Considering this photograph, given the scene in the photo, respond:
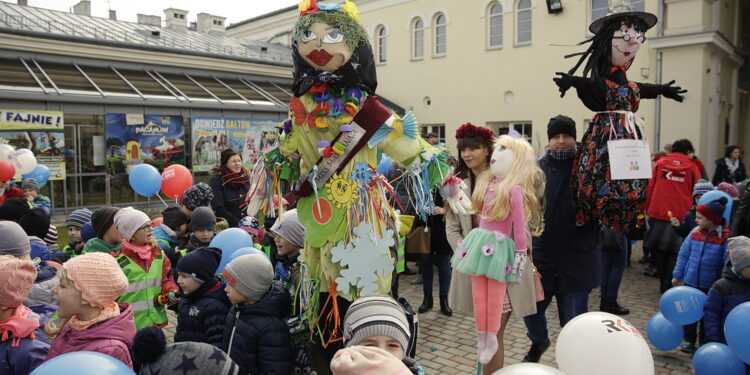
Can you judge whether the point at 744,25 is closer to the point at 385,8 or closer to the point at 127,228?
the point at 385,8

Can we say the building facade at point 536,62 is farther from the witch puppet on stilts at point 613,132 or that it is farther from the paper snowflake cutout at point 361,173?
the paper snowflake cutout at point 361,173

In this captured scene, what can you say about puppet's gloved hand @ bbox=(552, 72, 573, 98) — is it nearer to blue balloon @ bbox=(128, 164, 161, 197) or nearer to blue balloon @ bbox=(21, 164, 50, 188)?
blue balloon @ bbox=(128, 164, 161, 197)

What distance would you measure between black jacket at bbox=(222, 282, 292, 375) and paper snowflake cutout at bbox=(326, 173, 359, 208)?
0.70m

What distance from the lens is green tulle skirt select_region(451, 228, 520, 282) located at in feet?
10.2

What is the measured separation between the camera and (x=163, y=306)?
12.2 ft

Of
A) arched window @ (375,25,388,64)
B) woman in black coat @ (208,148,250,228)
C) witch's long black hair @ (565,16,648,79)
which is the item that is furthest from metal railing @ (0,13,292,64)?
witch's long black hair @ (565,16,648,79)

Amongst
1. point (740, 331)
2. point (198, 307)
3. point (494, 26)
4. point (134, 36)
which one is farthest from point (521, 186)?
point (134, 36)

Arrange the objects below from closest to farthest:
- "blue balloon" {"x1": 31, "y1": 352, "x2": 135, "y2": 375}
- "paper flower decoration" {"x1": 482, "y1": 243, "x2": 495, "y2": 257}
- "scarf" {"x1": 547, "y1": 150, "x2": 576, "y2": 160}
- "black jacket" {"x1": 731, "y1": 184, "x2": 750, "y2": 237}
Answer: "blue balloon" {"x1": 31, "y1": 352, "x2": 135, "y2": 375} < "paper flower decoration" {"x1": 482, "y1": 243, "x2": 495, "y2": 257} < "scarf" {"x1": 547, "y1": 150, "x2": 576, "y2": 160} < "black jacket" {"x1": 731, "y1": 184, "x2": 750, "y2": 237}

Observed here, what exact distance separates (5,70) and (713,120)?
57.1 ft

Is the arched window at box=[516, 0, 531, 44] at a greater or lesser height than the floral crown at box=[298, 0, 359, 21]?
greater

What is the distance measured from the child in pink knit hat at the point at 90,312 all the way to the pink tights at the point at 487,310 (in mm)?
1963

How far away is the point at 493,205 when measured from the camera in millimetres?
3215

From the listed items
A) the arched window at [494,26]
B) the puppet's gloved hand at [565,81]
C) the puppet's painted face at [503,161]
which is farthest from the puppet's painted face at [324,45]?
the arched window at [494,26]

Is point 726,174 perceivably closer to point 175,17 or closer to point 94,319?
point 94,319
